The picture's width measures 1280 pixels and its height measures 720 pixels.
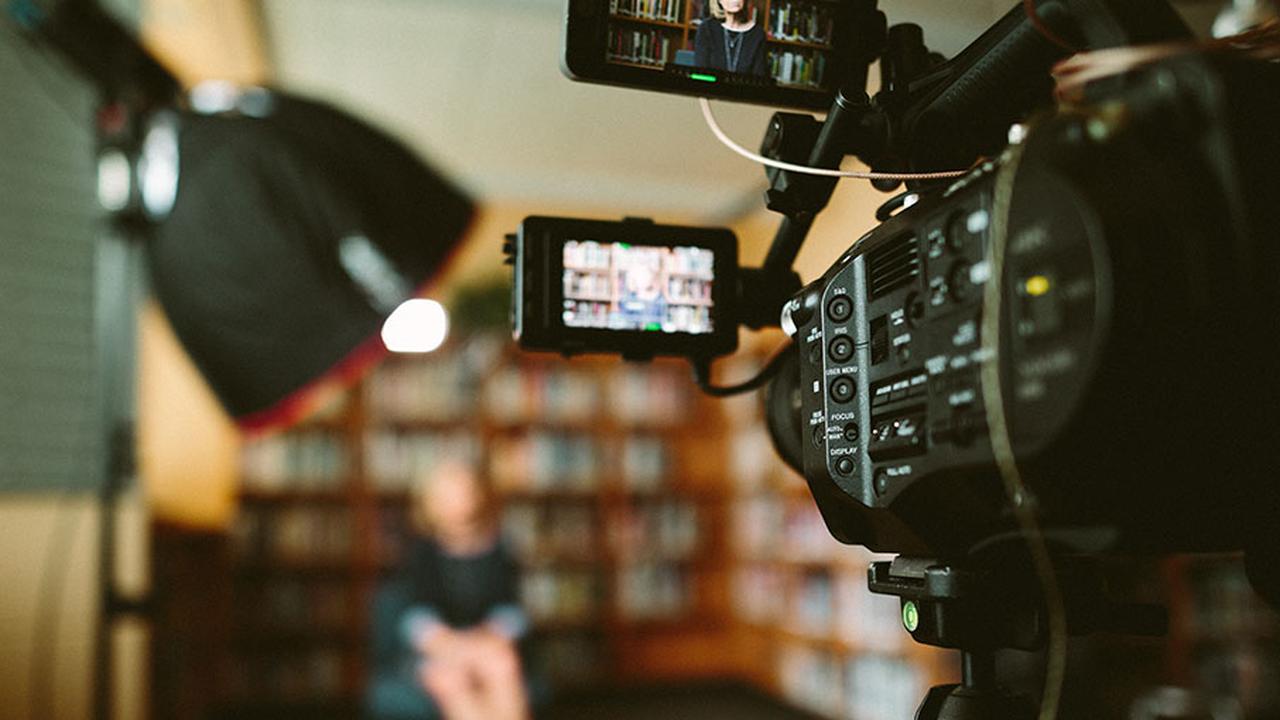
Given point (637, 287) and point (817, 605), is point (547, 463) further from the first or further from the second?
point (637, 287)

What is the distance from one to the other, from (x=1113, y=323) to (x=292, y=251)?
115 cm

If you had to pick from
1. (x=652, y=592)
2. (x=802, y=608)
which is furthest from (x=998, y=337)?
(x=652, y=592)

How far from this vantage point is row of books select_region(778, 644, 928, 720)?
3.50 meters

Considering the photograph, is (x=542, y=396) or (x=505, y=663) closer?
(x=505, y=663)

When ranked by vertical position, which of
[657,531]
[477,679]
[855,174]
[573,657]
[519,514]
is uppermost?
[855,174]

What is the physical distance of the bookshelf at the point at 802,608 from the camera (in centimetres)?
364

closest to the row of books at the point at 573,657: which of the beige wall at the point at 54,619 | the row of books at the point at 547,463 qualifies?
the row of books at the point at 547,463

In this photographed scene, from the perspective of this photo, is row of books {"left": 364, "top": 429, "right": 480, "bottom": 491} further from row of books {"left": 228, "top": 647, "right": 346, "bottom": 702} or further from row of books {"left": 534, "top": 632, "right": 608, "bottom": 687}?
row of books {"left": 534, "top": 632, "right": 608, "bottom": 687}

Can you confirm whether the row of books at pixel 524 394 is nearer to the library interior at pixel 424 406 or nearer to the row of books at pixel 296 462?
the library interior at pixel 424 406

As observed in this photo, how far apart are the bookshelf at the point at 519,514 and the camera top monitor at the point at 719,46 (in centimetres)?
394

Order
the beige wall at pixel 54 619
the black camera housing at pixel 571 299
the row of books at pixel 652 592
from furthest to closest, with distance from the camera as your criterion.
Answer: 1. the row of books at pixel 652 592
2. the beige wall at pixel 54 619
3. the black camera housing at pixel 571 299

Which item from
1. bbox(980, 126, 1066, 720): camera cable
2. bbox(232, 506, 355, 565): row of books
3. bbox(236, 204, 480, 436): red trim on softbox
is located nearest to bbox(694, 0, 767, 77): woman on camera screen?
bbox(980, 126, 1066, 720): camera cable

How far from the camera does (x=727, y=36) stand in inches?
24.9

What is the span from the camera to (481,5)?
2.89m
